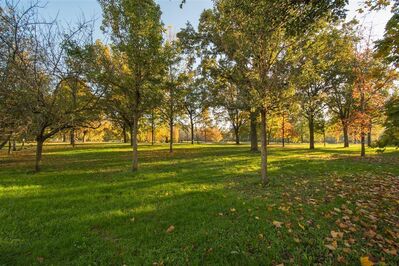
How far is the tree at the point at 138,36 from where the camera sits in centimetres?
1032

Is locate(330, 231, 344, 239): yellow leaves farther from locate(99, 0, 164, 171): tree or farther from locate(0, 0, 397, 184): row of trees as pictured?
locate(99, 0, 164, 171): tree

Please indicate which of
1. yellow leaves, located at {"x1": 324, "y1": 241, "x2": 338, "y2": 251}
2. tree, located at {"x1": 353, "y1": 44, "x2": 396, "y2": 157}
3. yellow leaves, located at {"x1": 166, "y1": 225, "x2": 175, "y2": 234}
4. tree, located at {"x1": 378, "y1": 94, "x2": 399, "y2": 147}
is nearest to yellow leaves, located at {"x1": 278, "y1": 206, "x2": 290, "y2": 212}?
yellow leaves, located at {"x1": 324, "y1": 241, "x2": 338, "y2": 251}

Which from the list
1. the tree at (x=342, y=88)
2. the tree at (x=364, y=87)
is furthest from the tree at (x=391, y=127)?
the tree at (x=364, y=87)

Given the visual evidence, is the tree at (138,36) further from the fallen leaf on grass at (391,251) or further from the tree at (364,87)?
the tree at (364,87)

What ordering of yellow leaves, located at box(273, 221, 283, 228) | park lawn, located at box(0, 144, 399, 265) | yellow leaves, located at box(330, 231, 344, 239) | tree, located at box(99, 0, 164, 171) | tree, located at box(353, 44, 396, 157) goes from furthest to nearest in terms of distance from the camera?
tree, located at box(353, 44, 396, 157) < tree, located at box(99, 0, 164, 171) < yellow leaves, located at box(273, 221, 283, 228) < yellow leaves, located at box(330, 231, 344, 239) < park lawn, located at box(0, 144, 399, 265)

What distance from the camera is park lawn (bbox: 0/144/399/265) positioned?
3.60m

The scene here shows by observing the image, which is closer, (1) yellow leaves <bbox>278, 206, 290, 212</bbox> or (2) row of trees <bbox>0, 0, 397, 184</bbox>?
(1) yellow leaves <bbox>278, 206, 290, 212</bbox>

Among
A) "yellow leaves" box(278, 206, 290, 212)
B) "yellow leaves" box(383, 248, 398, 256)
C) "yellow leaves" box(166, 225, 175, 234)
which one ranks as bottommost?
"yellow leaves" box(166, 225, 175, 234)

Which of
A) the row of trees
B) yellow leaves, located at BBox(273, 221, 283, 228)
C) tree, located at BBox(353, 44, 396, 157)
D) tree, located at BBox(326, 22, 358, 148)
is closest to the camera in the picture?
yellow leaves, located at BBox(273, 221, 283, 228)

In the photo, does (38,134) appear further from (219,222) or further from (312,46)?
(312,46)

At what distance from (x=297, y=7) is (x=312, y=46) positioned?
11.2 feet

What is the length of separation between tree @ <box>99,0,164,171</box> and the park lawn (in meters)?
5.10

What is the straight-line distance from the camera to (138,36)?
34.4 feet

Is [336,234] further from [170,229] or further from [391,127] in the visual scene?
[170,229]
